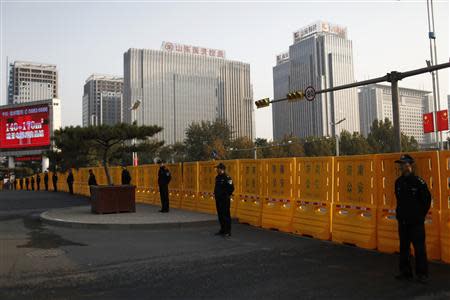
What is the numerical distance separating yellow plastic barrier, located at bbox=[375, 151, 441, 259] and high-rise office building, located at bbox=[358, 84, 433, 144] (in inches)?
3192

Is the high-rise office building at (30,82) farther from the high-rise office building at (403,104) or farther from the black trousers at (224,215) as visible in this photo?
the black trousers at (224,215)

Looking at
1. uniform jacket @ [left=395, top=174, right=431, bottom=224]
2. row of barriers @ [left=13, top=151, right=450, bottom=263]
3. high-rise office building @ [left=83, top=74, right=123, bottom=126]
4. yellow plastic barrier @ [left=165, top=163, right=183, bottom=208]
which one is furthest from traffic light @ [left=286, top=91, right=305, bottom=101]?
high-rise office building @ [left=83, top=74, right=123, bottom=126]

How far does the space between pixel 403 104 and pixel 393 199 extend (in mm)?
84928

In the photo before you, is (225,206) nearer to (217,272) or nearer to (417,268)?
(217,272)

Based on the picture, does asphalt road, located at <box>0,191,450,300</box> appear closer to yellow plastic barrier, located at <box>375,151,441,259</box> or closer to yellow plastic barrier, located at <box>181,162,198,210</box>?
yellow plastic barrier, located at <box>375,151,441,259</box>

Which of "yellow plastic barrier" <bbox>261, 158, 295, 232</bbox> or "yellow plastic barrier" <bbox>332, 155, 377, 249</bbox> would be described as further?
"yellow plastic barrier" <bbox>261, 158, 295, 232</bbox>

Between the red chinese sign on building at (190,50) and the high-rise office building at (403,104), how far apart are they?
6091 cm

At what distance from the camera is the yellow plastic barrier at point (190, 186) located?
15.5m

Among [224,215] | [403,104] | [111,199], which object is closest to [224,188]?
[224,215]

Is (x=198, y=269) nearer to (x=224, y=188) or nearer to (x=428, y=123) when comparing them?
(x=224, y=188)

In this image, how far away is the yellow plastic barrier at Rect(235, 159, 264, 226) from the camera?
12078mm

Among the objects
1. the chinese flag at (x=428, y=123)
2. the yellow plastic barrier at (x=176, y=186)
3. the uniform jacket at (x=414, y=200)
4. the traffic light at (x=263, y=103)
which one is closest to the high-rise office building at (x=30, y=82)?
the chinese flag at (x=428, y=123)

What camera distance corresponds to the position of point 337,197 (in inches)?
380

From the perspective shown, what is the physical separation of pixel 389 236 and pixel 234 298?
13.3ft
